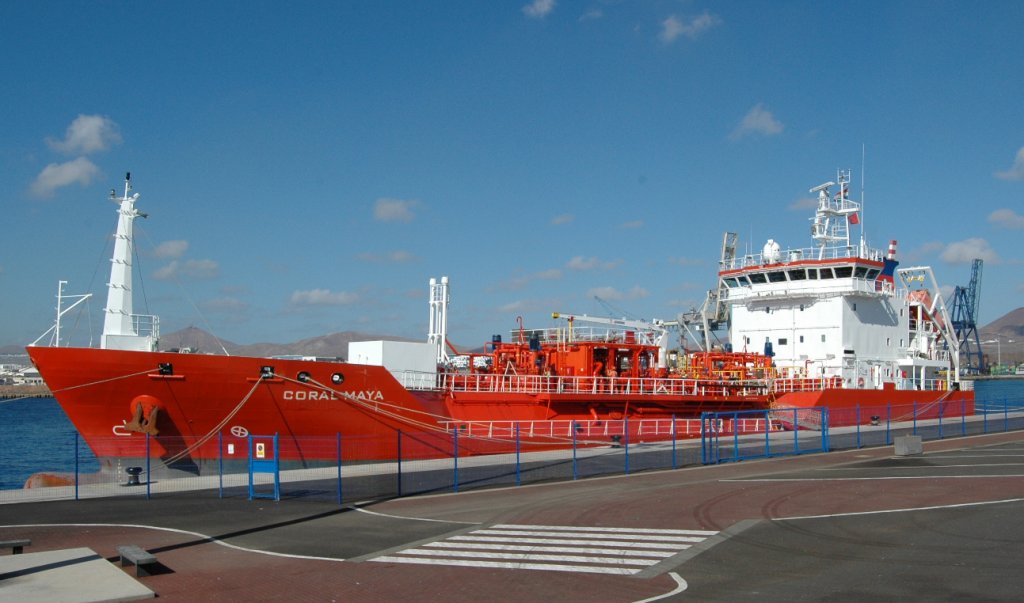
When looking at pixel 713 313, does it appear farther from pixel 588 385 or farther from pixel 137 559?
pixel 137 559

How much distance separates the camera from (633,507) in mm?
15539

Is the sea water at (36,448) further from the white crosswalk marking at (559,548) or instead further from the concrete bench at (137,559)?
the white crosswalk marking at (559,548)

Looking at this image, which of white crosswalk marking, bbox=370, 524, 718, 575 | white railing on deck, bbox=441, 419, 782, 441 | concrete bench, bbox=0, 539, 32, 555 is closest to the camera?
white crosswalk marking, bbox=370, 524, 718, 575

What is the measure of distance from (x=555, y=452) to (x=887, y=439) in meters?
11.8

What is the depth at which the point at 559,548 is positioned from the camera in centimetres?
1188

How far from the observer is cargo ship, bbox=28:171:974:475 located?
21609mm

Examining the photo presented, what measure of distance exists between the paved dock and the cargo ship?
→ 3.09m

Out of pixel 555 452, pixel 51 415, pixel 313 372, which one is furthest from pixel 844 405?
pixel 51 415

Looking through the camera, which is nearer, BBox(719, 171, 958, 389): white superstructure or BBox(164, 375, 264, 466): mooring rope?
BBox(164, 375, 264, 466): mooring rope

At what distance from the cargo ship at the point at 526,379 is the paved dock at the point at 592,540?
10.1 ft

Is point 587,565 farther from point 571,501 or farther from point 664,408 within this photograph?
point 664,408

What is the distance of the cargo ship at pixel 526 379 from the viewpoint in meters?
21.6

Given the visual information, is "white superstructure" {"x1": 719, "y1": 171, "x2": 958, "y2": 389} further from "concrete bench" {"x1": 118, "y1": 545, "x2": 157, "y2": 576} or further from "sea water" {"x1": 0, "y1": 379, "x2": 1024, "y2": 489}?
"concrete bench" {"x1": 118, "y1": 545, "x2": 157, "y2": 576}

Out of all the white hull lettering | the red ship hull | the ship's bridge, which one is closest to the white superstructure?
the ship's bridge
